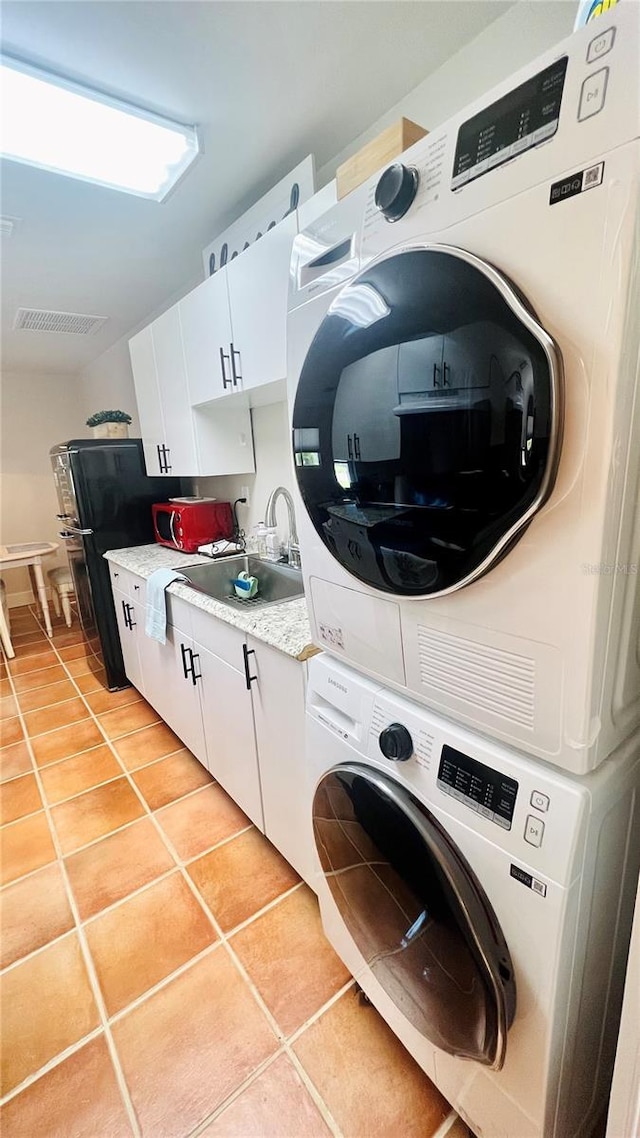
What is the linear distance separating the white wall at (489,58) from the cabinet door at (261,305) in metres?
0.49

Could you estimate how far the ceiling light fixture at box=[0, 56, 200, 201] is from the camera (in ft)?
4.17

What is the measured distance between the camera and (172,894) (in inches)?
60.5

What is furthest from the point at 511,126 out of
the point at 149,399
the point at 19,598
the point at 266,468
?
the point at 19,598

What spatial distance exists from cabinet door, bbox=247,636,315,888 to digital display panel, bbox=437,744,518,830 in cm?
51

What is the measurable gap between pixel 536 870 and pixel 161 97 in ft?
6.96

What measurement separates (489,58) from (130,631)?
8.77 ft

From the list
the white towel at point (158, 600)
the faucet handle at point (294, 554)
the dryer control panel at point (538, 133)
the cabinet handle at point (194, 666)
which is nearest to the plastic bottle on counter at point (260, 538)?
the faucet handle at point (294, 554)

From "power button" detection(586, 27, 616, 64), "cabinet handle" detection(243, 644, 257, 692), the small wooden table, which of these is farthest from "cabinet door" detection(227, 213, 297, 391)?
the small wooden table

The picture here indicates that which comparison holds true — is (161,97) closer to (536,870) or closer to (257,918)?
(536,870)

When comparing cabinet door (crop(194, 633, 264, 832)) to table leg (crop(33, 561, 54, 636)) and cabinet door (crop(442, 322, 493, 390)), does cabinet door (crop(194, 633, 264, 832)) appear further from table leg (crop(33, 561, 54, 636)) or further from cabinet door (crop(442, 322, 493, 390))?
table leg (crop(33, 561, 54, 636))

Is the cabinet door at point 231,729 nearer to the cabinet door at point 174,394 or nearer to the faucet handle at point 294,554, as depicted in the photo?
the faucet handle at point 294,554

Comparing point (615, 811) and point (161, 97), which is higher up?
point (161, 97)

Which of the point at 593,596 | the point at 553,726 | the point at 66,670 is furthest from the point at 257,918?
the point at 66,670

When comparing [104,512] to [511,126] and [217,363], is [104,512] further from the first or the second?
[511,126]
